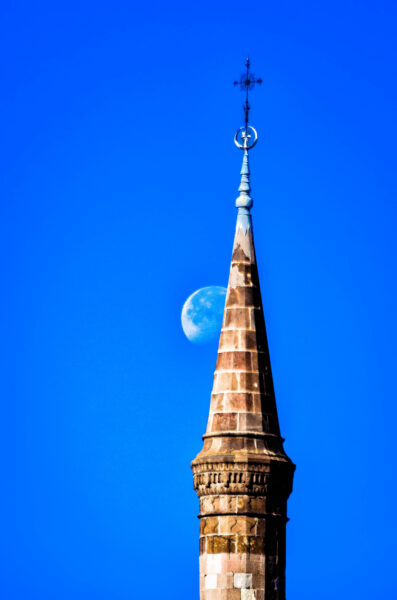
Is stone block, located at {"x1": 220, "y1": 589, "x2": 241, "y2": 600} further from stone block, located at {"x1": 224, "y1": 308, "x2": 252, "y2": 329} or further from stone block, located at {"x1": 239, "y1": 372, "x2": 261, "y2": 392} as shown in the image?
stone block, located at {"x1": 224, "y1": 308, "x2": 252, "y2": 329}

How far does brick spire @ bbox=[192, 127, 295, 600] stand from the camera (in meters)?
41.4

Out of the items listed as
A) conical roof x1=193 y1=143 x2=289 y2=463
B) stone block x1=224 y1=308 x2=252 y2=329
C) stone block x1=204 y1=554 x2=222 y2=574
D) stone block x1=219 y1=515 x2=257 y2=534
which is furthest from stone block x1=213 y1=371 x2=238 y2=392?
stone block x1=204 y1=554 x2=222 y2=574

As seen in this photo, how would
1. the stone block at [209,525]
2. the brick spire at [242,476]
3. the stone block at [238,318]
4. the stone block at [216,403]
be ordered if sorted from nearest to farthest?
the brick spire at [242,476], the stone block at [209,525], the stone block at [216,403], the stone block at [238,318]

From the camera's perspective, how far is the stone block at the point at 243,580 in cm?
4119

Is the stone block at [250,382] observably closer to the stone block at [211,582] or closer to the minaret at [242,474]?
the minaret at [242,474]

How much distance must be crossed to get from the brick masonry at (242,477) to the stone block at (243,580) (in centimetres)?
2

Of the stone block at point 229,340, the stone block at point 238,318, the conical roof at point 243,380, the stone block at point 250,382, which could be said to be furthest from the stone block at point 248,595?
the stone block at point 238,318

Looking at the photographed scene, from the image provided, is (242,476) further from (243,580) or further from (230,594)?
(230,594)

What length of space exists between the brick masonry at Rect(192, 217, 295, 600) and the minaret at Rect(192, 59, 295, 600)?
0.02 m

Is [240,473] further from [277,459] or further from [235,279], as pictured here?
[235,279]

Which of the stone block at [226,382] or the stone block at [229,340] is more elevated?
the stone block at [229,340]

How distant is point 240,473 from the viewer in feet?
137

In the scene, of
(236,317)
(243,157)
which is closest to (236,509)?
(236,317)

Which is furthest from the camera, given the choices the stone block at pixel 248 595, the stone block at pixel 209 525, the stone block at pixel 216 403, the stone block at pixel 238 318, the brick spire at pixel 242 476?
the stone block at pixel 238 318
